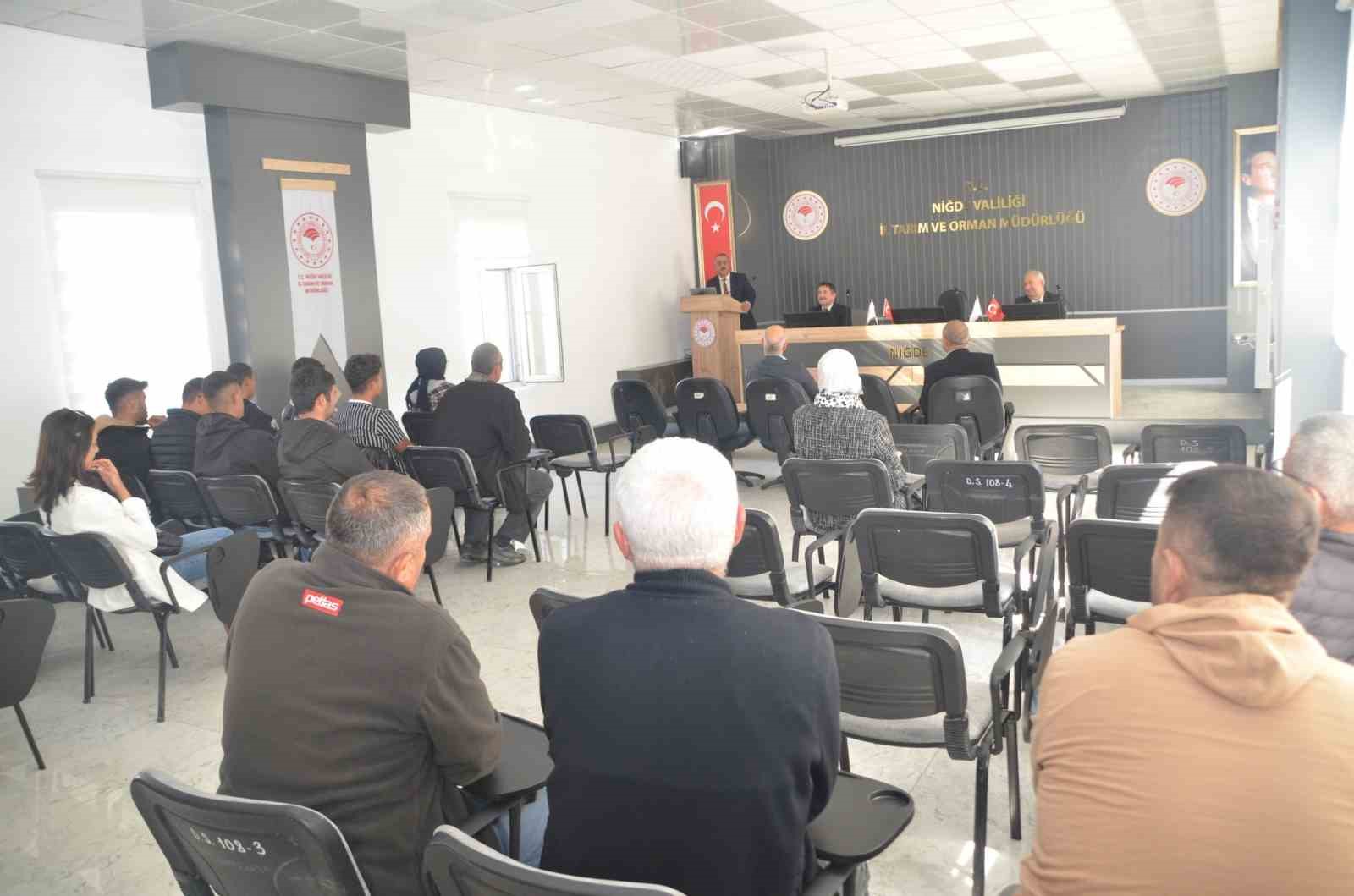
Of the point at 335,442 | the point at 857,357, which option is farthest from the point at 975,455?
the point at 335,442

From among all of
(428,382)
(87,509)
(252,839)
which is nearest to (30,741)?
(87,509)

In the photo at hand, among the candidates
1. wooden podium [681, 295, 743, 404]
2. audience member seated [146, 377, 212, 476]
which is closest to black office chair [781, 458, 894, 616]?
audience member seated [146, 377, 212, 476]

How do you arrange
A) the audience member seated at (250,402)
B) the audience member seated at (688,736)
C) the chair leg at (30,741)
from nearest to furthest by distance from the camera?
the audience member seated at (688,736)
the chair leg at (30,741)
the audience member seated at (250,402)

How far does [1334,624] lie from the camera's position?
225cm

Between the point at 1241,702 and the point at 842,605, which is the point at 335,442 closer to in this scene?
the point at 842,605

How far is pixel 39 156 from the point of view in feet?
Result: 20.3

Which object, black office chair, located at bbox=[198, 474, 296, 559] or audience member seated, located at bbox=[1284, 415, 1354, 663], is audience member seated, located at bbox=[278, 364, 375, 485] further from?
audience member seated, located at bbox=[1284, 415, 1354, 663]

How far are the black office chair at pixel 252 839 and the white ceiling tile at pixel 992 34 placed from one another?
7669mm

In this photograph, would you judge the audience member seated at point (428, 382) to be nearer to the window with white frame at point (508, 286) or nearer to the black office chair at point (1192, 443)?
the window with white frame at point (508, 286)

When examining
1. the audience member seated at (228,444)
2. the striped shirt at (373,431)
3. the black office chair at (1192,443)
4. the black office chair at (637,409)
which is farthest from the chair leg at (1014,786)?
the black office chair at (637,409)

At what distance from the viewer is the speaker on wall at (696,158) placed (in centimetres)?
1270

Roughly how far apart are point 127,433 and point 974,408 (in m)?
5.09

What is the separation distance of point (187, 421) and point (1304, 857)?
5762mm

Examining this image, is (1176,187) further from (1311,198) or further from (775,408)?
(775,408)
